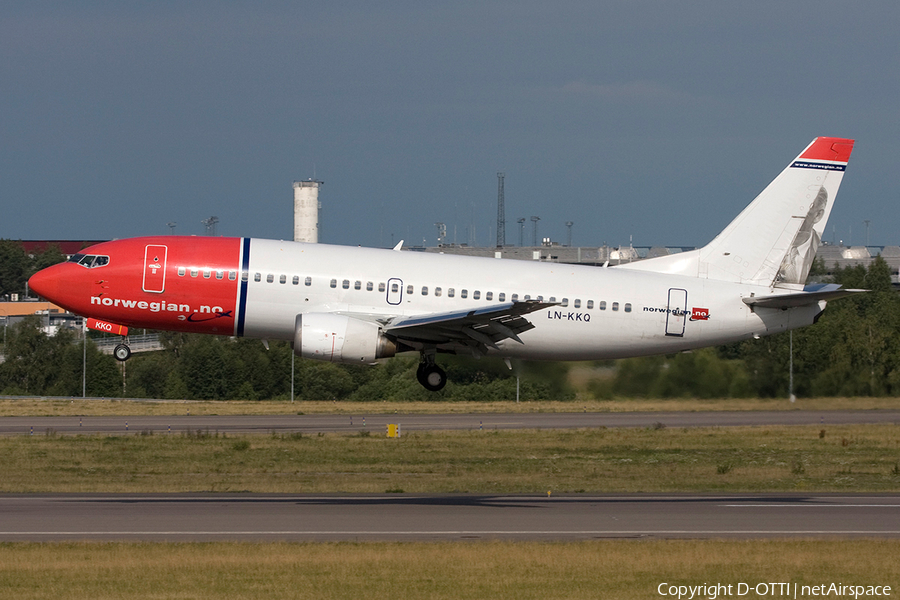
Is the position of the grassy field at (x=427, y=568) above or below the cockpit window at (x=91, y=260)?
below

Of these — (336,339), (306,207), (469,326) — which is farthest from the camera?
(306,207)

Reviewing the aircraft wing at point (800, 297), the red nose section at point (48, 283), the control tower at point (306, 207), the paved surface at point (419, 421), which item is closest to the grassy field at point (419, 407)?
the paved surface at point (419, 421)

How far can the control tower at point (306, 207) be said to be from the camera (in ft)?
465

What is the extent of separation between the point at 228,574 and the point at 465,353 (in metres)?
19.8

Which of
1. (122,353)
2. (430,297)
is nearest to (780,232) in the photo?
(430,297)

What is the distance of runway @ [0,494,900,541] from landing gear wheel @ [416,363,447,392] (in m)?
7.76

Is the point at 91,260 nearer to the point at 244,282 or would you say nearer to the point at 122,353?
the point at 122,353

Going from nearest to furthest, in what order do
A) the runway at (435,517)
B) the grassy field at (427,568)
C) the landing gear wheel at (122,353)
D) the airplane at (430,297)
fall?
the grassy field at (427,568), the runway at (435,517), the airplane at (430,297), the landing gear wheel at (122,353)

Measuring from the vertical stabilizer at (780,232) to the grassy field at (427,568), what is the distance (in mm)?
19603

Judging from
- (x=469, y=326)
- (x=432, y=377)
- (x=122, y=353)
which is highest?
(x=469, y=326)

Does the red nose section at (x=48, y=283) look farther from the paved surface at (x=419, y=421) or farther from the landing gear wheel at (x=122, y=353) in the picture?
the paved surface at (x=419, y=421)

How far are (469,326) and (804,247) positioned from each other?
1292cm

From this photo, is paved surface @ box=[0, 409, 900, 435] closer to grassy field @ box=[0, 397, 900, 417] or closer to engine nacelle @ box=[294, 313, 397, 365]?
grassy field @ box=[0, 397, 900, 417]

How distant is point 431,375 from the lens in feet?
116
